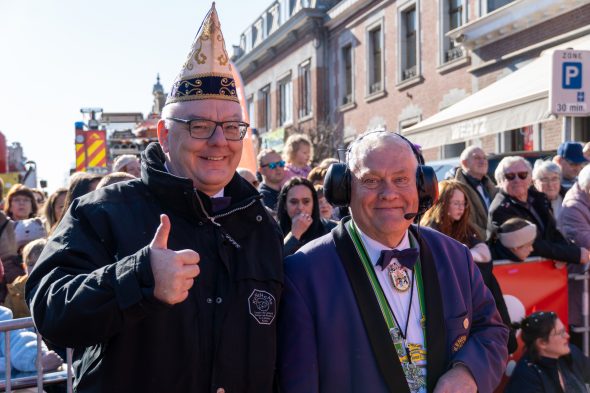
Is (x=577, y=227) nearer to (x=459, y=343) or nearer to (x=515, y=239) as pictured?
(x=515, y=239)

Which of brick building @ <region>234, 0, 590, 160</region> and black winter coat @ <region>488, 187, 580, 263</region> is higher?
brick building @ <region>234, 0, 590, 160</region>

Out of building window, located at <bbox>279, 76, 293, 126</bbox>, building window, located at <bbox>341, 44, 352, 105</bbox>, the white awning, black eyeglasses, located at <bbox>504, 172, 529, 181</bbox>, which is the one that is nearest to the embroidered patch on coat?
black eyeglasses, located at <bbox>504, 172, 529, 181</bbox>

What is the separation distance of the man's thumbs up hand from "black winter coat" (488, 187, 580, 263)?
4297 mm

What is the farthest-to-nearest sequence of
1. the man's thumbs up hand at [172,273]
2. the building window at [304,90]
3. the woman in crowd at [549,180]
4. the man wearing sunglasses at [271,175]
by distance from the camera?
the building window at [304,90] < the woman in crowd at [549,180] < the man wearing sunglasses at [271,175] < the man's thumbs up hand at [172,273]

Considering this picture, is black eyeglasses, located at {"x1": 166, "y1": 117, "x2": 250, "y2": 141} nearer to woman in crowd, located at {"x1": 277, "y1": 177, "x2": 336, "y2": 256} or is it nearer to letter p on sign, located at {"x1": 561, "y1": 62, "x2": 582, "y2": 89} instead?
woman in crowd, located at {"x1": 277, "y1": 177, "x2": 336, "y2": 256}

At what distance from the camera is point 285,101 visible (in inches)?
1183

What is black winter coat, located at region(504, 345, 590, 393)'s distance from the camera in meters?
4.93

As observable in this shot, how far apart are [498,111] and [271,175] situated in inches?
151

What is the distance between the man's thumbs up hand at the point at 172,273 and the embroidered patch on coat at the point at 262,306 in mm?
401

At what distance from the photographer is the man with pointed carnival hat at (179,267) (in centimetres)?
196

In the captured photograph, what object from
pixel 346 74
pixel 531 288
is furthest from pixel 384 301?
pixel 346 74

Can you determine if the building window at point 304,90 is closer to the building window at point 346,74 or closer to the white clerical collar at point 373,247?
the building window at point 346,74

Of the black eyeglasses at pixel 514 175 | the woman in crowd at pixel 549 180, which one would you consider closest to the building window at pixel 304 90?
the woman in crowd at pixel 549 180

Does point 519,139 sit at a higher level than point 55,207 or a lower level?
higher
